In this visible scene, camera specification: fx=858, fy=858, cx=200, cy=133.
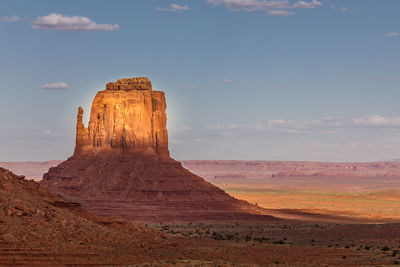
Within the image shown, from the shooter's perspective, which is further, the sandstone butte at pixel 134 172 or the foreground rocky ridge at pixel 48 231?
the sandstone butte at pixel 134 172

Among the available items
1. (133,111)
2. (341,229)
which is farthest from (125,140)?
(341,229)

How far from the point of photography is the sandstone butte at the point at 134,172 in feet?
319

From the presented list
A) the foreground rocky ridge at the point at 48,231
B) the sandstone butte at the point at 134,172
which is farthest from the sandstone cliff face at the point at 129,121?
the foreground rocky ridge at the point at 48,231

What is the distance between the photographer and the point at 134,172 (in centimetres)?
10312

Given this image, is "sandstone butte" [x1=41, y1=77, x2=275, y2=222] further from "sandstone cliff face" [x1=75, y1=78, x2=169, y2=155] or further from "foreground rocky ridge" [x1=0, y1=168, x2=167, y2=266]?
"foreground rocky ridge" [x1=0, y1=168, x2=167, y2=266]

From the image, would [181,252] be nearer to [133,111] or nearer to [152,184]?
[152,184]

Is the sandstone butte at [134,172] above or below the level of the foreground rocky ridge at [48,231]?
above

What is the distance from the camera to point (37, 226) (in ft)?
146

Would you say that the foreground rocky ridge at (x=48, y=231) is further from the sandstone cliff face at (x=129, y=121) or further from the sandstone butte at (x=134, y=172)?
the sandstone cliff face at (x=129, y=121)

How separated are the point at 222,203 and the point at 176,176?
6417 mm

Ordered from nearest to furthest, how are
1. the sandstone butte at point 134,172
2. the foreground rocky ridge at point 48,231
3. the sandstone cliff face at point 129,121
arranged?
the foreground rocky ridge at point 48,231 → the sandstone butte at point 134,172 → the sandstone cliff face at point 129,121

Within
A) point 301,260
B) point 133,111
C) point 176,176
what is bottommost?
point 301,260

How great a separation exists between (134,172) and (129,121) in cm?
893

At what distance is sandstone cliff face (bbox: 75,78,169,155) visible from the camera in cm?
10856
